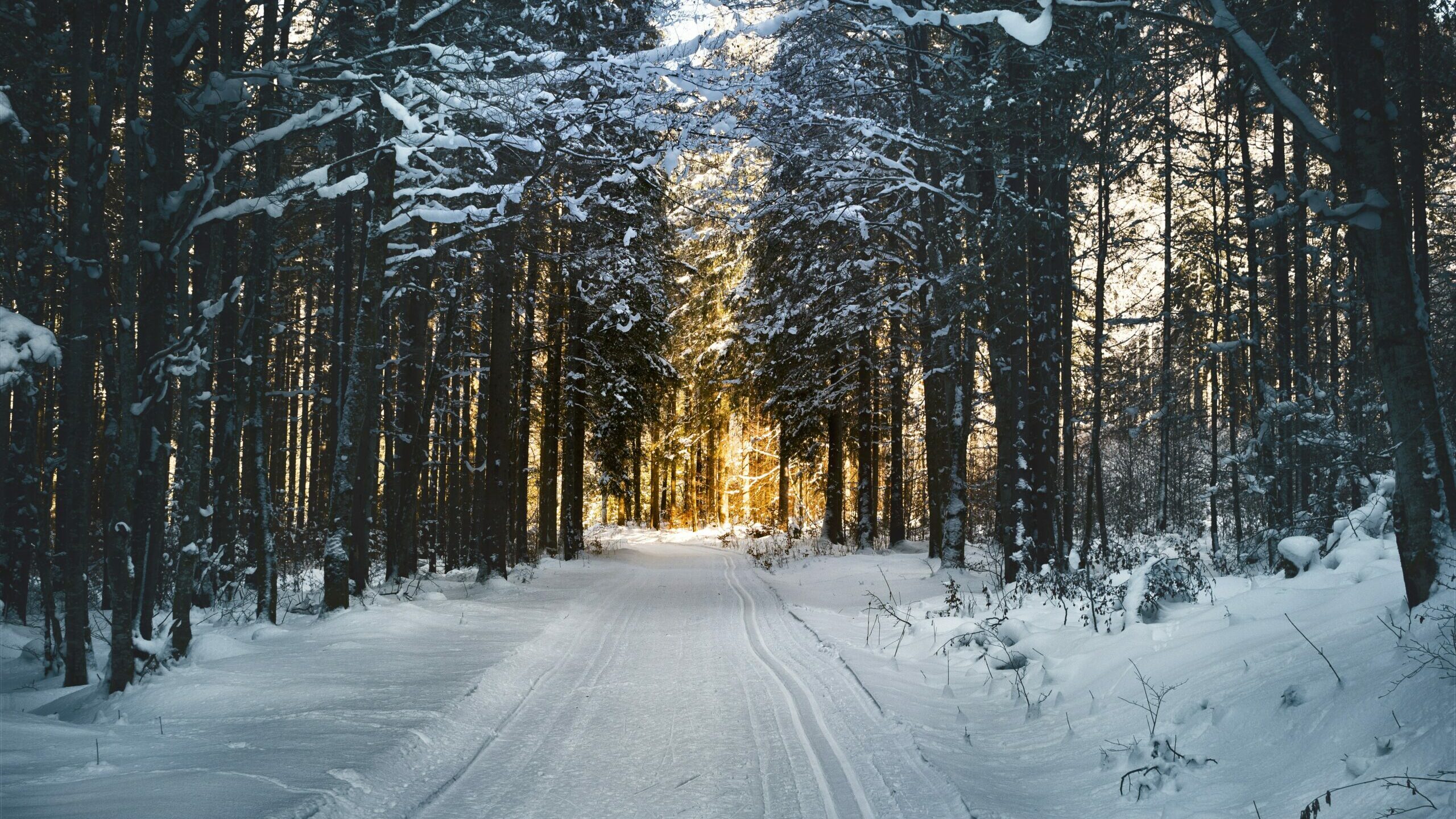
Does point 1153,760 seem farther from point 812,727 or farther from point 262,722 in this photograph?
point 262,722

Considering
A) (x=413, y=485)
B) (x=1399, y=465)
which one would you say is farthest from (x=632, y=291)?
(x=1399, y=465)

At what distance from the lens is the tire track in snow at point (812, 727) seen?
4711mm

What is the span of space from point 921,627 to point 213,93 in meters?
9.62

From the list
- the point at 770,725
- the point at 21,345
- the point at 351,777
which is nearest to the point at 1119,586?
the point at 770,725

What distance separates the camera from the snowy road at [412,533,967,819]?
15.4 ft

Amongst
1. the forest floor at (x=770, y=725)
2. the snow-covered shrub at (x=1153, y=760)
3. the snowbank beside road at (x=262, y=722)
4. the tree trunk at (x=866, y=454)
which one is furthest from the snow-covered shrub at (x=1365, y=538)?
the tree trunk at (x=866, y=454)

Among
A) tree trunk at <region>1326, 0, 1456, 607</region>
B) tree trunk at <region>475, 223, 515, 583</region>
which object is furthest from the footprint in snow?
tree trunk at <region>475, 223, 515, 583</region>

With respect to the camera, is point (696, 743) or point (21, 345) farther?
point (696, 743)

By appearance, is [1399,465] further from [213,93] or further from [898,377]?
[898,377]

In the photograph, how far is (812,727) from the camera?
6223 millimetres

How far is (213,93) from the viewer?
22.7 feet

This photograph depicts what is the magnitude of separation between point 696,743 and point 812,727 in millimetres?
949

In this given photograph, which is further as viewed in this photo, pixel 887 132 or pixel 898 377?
pixel 898 377

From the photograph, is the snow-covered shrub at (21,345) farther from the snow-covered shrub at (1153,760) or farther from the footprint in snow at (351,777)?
the snow-covered shrub at (1153,760)
